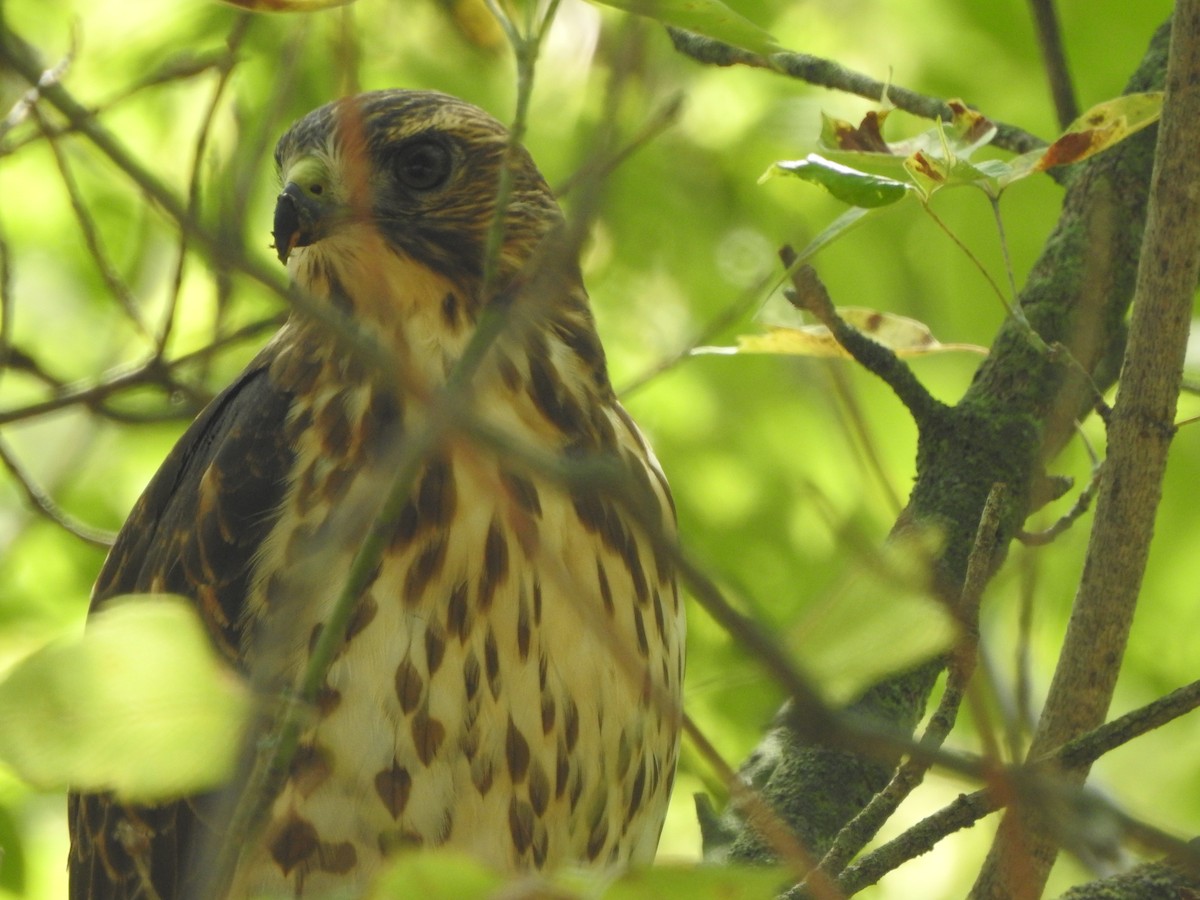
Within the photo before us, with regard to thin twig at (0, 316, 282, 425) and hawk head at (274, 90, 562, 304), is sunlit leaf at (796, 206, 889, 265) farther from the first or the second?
thin twig at (0, 316, 282, 425)

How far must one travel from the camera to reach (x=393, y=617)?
274 cm

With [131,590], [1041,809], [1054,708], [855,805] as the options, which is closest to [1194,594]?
[855,805]

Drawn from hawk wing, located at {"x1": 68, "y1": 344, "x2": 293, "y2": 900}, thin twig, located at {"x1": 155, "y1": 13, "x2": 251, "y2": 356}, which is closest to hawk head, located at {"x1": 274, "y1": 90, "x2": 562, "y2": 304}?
thin twig, located at {"x1": 155, "y1": 13, "x2": 251, "y2": 356}

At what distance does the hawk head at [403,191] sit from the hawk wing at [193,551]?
31cm

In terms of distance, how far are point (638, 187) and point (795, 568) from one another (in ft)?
3.97

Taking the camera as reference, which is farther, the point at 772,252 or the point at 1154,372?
the point at 772,252

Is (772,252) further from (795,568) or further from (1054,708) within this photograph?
(1054,708)

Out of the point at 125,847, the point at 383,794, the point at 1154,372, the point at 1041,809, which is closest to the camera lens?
the point at 1041,809

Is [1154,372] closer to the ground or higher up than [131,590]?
closer to the ground

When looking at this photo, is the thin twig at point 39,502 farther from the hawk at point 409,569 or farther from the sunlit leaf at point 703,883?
the sunlit leaf at point 703,883

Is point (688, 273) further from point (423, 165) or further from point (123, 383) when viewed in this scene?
point (123, 383)

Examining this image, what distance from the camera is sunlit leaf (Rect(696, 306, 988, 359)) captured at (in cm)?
268

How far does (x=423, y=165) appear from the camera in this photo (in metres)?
3.22

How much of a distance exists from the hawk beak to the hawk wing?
29 cm
